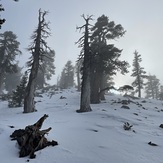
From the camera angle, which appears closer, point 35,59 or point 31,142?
point 31,142

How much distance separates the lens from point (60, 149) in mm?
7434

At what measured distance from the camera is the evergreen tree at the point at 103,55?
21755 millimetres

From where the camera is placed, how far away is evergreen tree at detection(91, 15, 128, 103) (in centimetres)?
2175

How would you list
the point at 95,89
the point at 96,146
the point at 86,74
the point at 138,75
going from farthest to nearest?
the point at 138,75, the point at 95,89, the point at 86,74, the point at 96,146

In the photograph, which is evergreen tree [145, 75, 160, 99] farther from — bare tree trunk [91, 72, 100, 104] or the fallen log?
the fallen log

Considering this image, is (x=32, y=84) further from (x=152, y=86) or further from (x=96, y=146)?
(x=152, y=86)

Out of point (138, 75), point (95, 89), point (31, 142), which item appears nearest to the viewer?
point (31, 142)

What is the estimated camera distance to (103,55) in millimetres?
21625

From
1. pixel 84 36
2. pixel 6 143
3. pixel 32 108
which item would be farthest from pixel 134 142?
pixel 84 36

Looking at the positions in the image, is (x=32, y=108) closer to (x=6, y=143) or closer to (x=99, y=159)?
(x=6, y=143)

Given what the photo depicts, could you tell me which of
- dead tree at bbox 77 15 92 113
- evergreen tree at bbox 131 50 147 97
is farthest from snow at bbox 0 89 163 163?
evergreen tree at bbox 131 50 147 97

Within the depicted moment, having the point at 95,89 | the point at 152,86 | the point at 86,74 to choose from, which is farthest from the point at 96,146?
the point at 152,86

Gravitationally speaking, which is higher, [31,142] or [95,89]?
[95,89]

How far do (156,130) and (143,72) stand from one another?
35.4m
